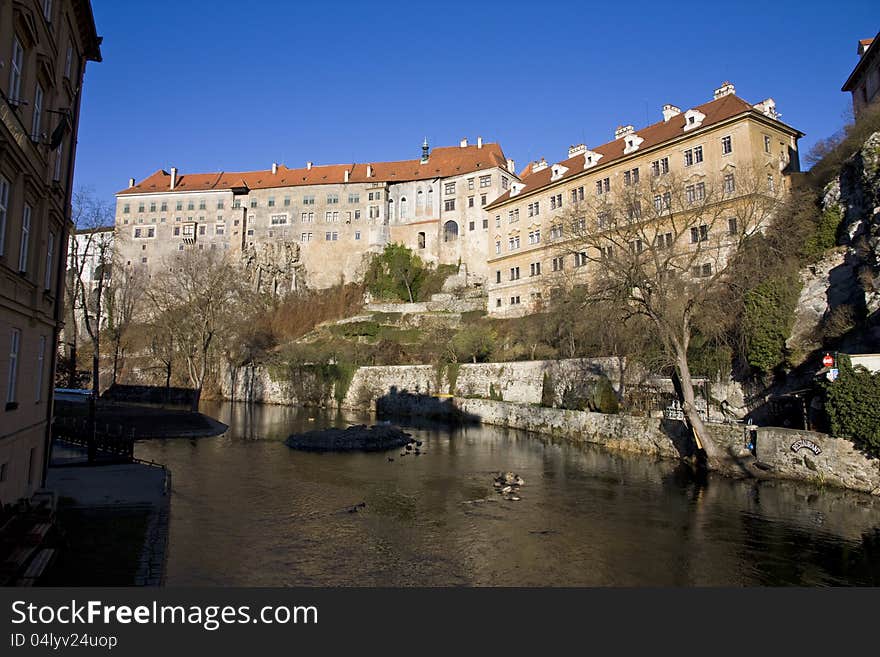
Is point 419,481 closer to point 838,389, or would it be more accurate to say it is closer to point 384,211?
point 838,389

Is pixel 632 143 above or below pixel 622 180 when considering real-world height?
above

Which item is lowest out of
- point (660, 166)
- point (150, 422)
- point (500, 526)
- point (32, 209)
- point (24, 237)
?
point (500, 526)

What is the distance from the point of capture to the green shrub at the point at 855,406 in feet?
47.3

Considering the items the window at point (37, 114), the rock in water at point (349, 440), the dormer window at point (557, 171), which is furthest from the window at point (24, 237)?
the dormer window at point (557, 171)

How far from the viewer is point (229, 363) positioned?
51.8m

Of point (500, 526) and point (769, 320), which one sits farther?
point (769, 320)

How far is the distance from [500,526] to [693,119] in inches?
1300

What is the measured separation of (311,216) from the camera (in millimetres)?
69312

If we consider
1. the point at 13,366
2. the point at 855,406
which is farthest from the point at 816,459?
the point at 13,366

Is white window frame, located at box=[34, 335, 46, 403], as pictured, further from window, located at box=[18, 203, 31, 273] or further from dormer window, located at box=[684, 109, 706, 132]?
dormer window, located at box=[684, 109, 706, 132]

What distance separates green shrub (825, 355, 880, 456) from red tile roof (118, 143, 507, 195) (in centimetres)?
5126

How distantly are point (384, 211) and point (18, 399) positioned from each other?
2359 inches

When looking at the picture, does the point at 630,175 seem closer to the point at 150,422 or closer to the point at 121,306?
the point at 150,422

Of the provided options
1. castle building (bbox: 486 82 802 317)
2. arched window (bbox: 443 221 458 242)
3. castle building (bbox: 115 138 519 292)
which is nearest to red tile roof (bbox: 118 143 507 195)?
castle building (bbox: 115 138 519 292)
